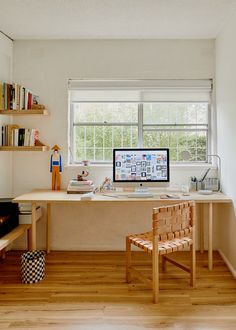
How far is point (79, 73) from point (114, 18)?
2.66 ft

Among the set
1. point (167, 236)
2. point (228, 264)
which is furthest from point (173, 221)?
point (228, 264)

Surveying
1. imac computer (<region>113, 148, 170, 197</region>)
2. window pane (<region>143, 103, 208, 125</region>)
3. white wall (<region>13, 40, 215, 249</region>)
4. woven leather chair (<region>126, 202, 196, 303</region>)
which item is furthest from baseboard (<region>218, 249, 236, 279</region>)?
window pane (<region>143, 103, 208, 125</region>)

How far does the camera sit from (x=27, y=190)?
359 centimetres

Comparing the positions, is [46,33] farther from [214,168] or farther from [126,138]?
[214,168]

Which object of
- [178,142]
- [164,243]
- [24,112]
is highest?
[24,112]

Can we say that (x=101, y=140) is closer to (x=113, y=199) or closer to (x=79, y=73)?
(x=79, y=73)

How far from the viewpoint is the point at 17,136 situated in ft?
11.0

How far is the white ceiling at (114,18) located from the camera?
8.68 feet

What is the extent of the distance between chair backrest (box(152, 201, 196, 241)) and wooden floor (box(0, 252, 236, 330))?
0.50m

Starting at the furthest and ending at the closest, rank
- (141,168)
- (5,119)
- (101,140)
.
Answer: (101,140), (5,119), (141,168)

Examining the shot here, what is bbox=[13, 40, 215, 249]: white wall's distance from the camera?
11.5 feet

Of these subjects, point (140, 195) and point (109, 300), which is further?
point (140, 195)

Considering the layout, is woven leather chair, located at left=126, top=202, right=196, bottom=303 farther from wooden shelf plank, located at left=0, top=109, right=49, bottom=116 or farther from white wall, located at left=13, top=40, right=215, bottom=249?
wooden shelf plank, located at left=0, top=109, right=49, bottom=116

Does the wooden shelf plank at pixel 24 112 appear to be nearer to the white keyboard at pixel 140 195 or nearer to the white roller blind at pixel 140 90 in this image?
the white roller blind at pixel 140 90
